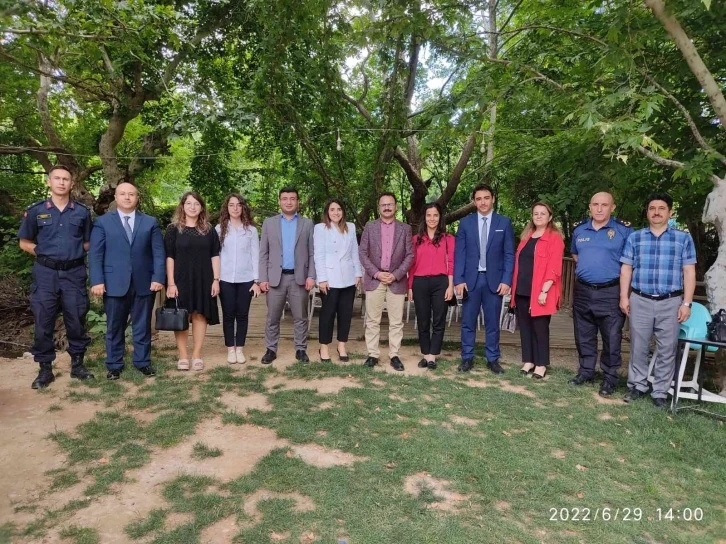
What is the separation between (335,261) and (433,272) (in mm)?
965

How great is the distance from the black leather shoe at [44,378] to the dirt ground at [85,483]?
6 centimetres

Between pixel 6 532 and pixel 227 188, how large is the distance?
7.56 metres

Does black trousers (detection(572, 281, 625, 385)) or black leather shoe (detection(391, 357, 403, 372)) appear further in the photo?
black leather shoe (detection(391, 357, 403, 372))

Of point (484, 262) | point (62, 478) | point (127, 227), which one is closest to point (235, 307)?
point (127, 227)

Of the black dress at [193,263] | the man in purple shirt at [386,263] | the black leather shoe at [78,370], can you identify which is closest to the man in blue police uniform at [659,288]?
the man in purple shirt at [386,263]

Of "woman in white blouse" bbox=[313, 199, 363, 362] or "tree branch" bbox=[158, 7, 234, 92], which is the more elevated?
"tree branch" bbox=[158, 7, 234, 92]

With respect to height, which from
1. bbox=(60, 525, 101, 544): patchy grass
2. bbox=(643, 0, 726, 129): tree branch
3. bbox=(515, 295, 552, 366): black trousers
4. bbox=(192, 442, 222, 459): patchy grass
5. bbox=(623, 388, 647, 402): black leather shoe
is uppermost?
bbox=(643, 0, 726, 129): tree branch

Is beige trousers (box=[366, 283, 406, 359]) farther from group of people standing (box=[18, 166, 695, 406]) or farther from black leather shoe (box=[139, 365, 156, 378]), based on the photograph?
black leather shoe (box=[139, 365, 156, 378])

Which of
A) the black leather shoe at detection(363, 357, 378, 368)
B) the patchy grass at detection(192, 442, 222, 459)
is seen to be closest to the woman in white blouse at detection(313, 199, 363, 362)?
the black leather shoe at detection(363, 357, 378, 368)

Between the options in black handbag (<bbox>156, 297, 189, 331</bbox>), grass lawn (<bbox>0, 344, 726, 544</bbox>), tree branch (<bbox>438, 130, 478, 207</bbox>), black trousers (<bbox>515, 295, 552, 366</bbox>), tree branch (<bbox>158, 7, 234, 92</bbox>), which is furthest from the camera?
tree branch (<bbox>438, 130, 478, 207</bbox>)

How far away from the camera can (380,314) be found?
4617 millimetres

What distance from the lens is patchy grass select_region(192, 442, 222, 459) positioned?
9.14ft

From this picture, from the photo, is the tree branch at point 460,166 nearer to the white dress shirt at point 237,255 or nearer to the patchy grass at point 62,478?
the white dress shirt at point 237,255

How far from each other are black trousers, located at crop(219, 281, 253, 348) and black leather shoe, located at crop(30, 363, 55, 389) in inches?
59.0
